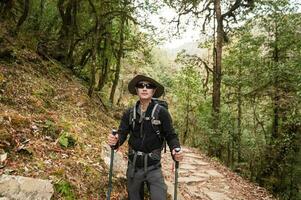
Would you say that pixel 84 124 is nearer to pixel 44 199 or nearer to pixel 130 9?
pixel 44 199

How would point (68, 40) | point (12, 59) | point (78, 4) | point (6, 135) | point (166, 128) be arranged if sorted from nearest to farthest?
1. point (166, 128)
2. point (6, 135)
3. point (12, 59)
4. point (78, 4)
5. point (68, 40)

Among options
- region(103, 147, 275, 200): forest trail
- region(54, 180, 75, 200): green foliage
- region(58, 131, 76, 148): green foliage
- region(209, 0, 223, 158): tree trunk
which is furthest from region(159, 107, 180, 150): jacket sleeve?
region(209, 0, 223, 158): tree trunk

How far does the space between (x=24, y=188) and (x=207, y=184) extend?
5692 millimetres

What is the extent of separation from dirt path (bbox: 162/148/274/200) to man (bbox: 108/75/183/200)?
2439 mm

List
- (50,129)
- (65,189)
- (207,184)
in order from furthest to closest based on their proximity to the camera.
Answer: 1. (207,184)
2. (50,129)
3. (65,189)

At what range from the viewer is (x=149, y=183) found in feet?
14.4

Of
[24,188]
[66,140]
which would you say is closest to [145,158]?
[24,188]

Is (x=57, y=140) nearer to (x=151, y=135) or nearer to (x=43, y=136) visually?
(x=43, y=136)

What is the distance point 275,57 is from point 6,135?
47.1 feet

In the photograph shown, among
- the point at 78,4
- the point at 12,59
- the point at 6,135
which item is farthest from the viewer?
the point at 78,4

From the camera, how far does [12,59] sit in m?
10.3

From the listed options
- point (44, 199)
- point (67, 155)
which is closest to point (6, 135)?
point (67, 155)

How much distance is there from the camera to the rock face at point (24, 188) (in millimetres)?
4430

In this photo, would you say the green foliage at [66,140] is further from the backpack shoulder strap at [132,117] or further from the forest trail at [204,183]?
the backpack shoulder strap at [132,117]
